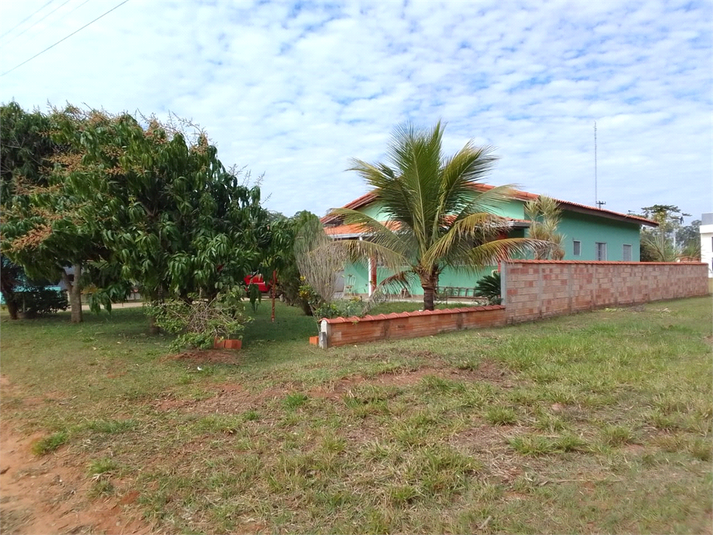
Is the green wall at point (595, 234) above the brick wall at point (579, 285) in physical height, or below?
above

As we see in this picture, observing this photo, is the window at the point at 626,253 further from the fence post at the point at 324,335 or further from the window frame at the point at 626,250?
the fence post at the point at 324,335

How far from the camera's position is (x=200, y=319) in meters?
7.49

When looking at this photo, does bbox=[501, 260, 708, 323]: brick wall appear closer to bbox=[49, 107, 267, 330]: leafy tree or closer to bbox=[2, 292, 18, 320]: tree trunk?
bbox=[49, 107, 267, 330]: leafy tree

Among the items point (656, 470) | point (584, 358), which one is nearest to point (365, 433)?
point (656, 470)

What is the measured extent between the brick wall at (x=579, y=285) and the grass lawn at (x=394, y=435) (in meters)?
4.10

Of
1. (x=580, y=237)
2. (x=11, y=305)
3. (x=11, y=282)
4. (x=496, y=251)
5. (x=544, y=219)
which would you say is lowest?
(x=11, y=305)

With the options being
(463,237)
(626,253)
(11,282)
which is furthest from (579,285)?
(11,282)

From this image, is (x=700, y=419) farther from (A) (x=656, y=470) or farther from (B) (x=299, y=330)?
(B) (x=299, y=330)

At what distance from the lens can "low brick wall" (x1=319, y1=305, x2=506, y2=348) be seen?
27.3ft

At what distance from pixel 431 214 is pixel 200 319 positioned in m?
5.55

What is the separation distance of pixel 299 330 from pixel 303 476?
7530 millimetres

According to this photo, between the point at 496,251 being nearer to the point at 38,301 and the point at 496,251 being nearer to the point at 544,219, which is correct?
the point at 544,219

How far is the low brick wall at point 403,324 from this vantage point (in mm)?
8312

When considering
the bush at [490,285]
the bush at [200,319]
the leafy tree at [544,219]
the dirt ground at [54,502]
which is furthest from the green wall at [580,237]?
the dirt ground at [54,502]
